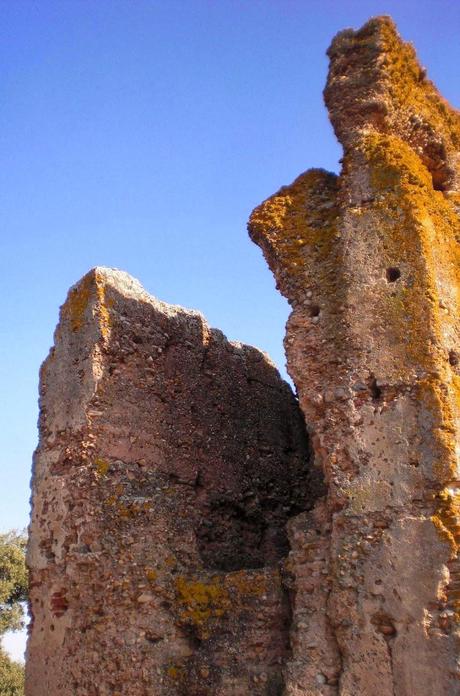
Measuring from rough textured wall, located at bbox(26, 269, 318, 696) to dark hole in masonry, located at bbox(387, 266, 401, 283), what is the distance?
271 centimetres

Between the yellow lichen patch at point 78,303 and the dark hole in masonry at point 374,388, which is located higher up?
the yellow lichen patch at point 78,303

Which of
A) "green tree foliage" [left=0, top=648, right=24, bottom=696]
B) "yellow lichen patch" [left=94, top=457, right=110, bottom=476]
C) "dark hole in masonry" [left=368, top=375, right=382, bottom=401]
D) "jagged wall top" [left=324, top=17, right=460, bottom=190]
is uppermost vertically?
"jagged wall top" [left=324, top=17, right=460, bottom=190]

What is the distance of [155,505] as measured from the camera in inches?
305

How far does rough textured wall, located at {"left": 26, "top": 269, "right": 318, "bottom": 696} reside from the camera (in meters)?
7.01

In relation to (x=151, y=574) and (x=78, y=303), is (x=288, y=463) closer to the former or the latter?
(x=151, y=574)

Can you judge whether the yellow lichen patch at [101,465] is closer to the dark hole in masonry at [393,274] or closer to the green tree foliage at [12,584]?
the dark hole in masonry at [393,274]

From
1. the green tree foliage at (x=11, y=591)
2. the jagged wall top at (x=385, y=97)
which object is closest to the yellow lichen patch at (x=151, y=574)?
the jagged wall top at (x=385, y=97)

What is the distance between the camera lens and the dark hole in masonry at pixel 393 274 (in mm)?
6780

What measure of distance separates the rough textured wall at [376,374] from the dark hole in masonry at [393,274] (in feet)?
0.04

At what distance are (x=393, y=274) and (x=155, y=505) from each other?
10.4ft

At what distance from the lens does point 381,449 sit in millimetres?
6277

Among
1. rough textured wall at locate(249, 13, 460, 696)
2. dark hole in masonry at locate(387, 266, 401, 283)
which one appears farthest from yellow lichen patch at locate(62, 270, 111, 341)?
dark hole in masonry at locate(387, 266, 401, 283)

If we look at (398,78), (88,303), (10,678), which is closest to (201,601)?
(88,303)

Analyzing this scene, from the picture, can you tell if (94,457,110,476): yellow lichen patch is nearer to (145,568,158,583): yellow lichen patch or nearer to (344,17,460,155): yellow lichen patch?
(145,568,158,583): yellow lichen patch
